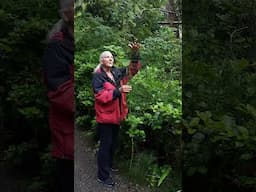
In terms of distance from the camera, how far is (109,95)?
2.35 metres

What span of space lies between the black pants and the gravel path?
0.04 m

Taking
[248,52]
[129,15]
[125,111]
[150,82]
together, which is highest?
[129,15]

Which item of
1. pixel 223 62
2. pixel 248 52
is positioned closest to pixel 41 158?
pixel 223 62

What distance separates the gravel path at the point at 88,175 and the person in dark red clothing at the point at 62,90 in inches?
5.2

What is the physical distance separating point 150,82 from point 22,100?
866mm

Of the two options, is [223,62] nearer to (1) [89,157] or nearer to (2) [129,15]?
(2) [129,15]

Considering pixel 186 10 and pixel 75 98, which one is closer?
pixel 75 98

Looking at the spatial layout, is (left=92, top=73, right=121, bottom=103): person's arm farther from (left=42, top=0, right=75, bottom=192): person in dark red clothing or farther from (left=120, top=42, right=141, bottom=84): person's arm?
(left=42, top=0, right=75, bottom=192): person in dark red clothing

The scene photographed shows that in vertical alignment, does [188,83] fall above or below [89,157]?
above

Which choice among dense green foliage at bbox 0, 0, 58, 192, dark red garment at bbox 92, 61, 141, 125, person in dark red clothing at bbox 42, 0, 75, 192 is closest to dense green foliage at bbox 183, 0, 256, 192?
dark red garment at bbox 92, 61, 141, 125

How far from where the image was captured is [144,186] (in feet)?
7.96

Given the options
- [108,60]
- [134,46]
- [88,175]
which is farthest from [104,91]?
[88,175]

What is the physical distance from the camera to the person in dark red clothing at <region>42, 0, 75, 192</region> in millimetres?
2488

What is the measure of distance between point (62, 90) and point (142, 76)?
1.56ft
